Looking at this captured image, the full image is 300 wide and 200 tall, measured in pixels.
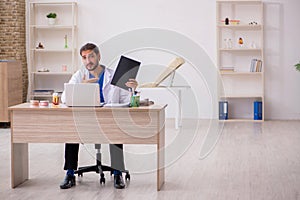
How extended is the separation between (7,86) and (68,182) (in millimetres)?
4505

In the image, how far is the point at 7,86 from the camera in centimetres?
920

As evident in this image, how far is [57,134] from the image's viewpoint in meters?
4.96

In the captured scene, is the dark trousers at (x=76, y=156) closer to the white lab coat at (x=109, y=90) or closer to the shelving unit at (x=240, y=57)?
the white lab coat at (x=109, y=90)

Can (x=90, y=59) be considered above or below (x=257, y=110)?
above

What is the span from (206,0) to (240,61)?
4.04ft

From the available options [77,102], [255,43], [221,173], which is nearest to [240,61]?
[255,43]

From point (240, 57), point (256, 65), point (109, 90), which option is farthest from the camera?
point (240, 57)

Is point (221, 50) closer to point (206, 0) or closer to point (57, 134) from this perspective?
point (206, 0)

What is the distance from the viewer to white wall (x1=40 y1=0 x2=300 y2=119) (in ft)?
33.2

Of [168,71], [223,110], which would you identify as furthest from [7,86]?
[223,110]

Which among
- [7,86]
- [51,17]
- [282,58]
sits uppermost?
[51,17]

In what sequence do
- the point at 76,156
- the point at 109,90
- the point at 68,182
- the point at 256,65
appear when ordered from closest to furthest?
1. the point at 68,182
2. the point at 76,156
3. the point at 109,90
4. the point at 256,65

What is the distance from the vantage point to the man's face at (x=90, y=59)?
525cm

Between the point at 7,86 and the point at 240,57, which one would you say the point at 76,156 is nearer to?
the point at 7,86
